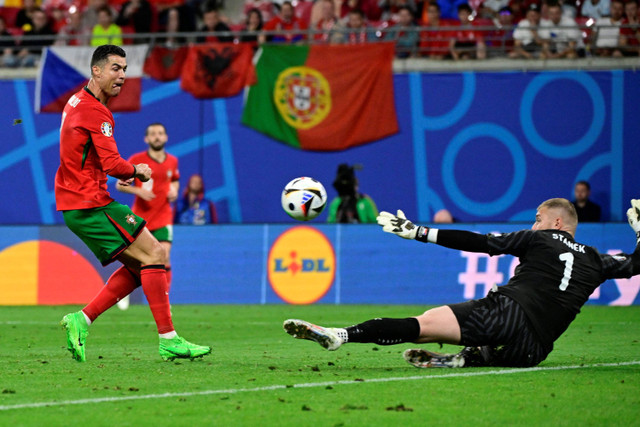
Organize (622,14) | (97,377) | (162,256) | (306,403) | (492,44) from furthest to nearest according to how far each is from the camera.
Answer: (492,44) → (622,14) → (162,256) → (97,377) → (306,403)

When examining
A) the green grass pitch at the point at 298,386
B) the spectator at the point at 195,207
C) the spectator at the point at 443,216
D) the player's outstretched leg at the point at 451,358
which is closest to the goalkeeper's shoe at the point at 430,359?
the player's outstretched leg at the point at 451,358

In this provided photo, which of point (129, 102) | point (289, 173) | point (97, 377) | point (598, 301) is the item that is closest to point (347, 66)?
point (289, 173)

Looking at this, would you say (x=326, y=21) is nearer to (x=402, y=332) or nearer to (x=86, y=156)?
(x=86, y=156)

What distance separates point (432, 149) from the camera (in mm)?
19516

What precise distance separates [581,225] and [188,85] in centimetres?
859

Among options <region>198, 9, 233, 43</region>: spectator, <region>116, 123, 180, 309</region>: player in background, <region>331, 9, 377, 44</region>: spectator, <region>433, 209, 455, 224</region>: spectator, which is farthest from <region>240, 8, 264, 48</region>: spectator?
<region>116, 123, 180, 309</region>: player in background

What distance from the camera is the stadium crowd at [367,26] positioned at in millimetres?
18750

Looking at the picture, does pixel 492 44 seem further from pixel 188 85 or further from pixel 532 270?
pixel 532 270

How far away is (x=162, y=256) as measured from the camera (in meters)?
8.08

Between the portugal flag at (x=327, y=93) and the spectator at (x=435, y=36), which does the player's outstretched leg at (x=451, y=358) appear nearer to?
the portugal flag at (x=327, y=93)

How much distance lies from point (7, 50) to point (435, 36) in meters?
8.91

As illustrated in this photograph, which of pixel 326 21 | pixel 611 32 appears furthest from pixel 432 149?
pixel 611 32

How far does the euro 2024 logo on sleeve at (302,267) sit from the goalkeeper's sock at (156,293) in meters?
8.05

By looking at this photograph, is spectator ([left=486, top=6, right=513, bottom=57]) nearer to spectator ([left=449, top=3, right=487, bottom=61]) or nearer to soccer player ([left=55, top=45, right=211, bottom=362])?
spectator ([left=449, top=3, right=487, bottom=61])
